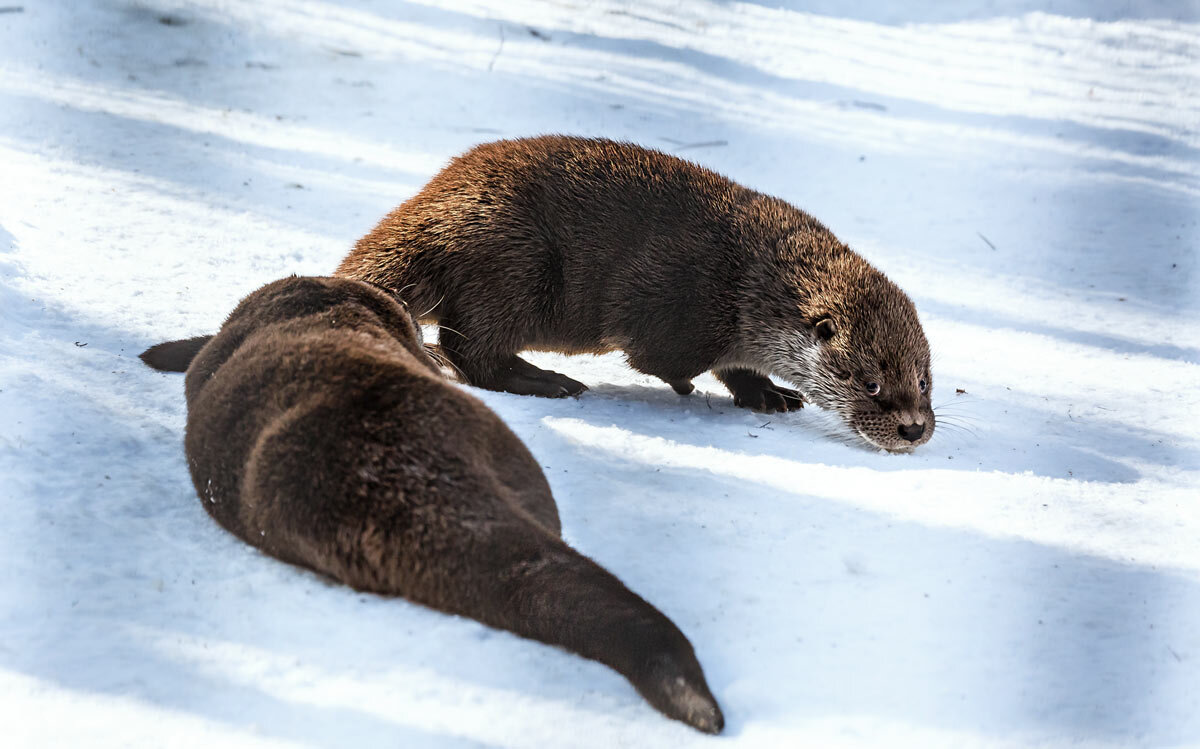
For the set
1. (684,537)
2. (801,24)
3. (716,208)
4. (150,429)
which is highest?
(801,24)

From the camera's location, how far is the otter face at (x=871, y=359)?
3518mm

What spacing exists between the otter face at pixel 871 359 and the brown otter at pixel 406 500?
154 cm

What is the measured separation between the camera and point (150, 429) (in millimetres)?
2998

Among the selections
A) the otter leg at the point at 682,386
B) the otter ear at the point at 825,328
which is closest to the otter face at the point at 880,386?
the otter ear at the point at 825,328

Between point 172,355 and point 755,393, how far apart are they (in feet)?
6.50

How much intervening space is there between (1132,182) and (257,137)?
193 inches

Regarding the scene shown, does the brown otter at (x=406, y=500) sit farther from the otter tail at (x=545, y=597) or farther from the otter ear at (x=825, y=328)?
the otter ear at (x=825, y=328)

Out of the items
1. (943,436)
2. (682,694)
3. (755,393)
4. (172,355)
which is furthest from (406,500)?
(943,436)

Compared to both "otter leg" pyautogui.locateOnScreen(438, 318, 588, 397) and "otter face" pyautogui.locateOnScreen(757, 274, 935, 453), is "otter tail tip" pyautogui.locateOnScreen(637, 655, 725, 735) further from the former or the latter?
"otter leg" pyautogui.locateOnScreen(438, 318, 588, 397)

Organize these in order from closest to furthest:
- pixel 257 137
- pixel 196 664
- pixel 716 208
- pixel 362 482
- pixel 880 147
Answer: pixel 196 664
pixel 362 482
pixel 716 208
pixel 257 137
pixel 880 147

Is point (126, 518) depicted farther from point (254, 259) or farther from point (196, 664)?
point (254, 259)

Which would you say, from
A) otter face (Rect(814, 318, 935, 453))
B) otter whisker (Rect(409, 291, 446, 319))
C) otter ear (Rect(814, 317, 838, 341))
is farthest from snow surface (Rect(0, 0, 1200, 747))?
otter whisker (Rect(409, 291, 446, 319))

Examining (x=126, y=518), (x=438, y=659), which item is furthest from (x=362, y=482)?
(x=126, y=518)

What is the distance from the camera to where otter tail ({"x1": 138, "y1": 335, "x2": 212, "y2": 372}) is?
11.0 feet
